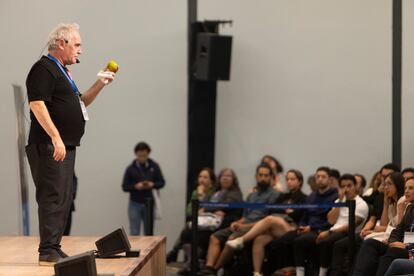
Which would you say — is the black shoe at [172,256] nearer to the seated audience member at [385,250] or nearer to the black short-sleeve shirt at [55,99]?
the seated audience member at [385,250]

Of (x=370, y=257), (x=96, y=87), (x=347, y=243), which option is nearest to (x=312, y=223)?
(x=347, y=243)

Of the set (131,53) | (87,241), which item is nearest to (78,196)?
(131,53)

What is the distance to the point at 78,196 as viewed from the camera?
1019 cm

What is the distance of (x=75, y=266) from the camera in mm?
4000

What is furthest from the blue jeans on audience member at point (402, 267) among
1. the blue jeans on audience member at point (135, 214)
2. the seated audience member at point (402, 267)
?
the blue jeans on audience member at point (135, 214)

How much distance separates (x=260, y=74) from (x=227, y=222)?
2404 mm

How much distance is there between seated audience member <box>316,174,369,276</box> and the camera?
7.14 m

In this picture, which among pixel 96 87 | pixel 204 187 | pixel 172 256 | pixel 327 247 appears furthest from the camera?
pixel 172 256

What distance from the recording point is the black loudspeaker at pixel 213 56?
30.9ft

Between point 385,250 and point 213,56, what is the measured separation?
12.6 feet

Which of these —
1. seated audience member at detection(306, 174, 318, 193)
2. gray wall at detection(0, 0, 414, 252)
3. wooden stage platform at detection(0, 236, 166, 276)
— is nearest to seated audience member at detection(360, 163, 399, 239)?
Answer: seated audience member at detection(306, 174, 318, 193)

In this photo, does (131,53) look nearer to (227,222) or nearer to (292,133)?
(292,133)

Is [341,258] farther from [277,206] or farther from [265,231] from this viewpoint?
[265,231]

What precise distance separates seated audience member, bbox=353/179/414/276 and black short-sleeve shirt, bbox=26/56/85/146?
243 cm
